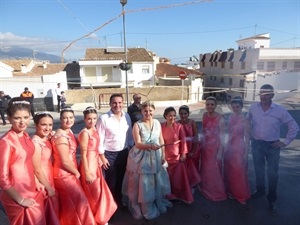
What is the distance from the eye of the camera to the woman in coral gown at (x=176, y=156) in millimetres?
3365

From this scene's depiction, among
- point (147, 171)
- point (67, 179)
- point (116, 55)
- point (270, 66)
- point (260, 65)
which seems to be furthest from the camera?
point (116, 55)

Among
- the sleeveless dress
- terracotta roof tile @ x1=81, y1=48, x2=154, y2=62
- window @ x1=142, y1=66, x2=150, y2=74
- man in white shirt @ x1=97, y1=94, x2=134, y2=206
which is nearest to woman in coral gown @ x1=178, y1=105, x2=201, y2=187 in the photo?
the sleeveless dress

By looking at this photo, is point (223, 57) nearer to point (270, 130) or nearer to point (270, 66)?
point (270, 66)

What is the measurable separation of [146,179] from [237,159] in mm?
1460

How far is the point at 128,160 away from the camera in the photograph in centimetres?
320

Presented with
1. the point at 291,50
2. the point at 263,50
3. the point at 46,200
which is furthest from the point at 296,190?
the point at 291,50

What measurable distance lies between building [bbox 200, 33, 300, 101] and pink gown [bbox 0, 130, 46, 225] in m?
13.5

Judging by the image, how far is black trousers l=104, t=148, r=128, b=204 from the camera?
3.24 metres

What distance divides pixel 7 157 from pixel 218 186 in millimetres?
2977

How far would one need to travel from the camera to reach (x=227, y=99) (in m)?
23.6

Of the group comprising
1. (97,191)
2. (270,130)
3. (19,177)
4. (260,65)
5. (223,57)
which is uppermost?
(223,57)

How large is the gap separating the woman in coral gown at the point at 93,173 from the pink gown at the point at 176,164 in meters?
1.00

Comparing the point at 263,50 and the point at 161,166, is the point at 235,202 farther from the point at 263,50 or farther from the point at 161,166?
the point at 263,50

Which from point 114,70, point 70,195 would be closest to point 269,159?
point 70,195
